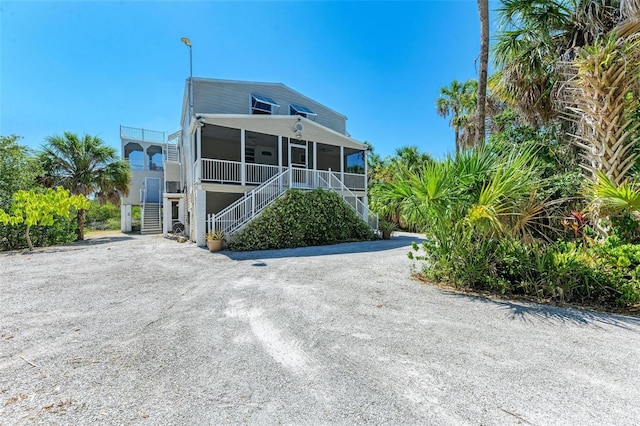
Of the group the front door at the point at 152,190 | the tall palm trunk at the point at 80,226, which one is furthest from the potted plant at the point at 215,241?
the front door at the point at 152,190

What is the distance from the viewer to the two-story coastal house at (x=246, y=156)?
1199cm

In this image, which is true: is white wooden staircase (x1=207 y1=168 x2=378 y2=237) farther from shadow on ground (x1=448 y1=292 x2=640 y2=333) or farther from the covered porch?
shadow on ground (x1=448 y1=292 x2=640 y2=333)

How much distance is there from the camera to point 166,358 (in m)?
→ 2.94

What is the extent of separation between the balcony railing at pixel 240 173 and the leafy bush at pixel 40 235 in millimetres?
6832

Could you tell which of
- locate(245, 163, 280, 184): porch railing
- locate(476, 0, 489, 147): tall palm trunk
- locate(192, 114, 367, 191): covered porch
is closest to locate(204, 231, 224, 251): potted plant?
locate(192, 114, 367, 191): covered porch

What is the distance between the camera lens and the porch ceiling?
12.4 meters

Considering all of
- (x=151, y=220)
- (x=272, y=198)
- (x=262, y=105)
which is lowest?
(x=151, y=220)

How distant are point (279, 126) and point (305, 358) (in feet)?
40.9

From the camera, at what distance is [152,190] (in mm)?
22859

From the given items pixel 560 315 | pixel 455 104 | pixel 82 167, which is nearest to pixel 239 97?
pixel 82 167

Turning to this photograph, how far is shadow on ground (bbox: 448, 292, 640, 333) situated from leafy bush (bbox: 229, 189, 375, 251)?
7.90m

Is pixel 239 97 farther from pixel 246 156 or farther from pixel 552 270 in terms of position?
pixel 552 270

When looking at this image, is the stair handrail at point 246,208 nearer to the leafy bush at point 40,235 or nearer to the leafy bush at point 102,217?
the leafy bush at point 40,235

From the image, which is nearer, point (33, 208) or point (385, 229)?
point (33, 208)
